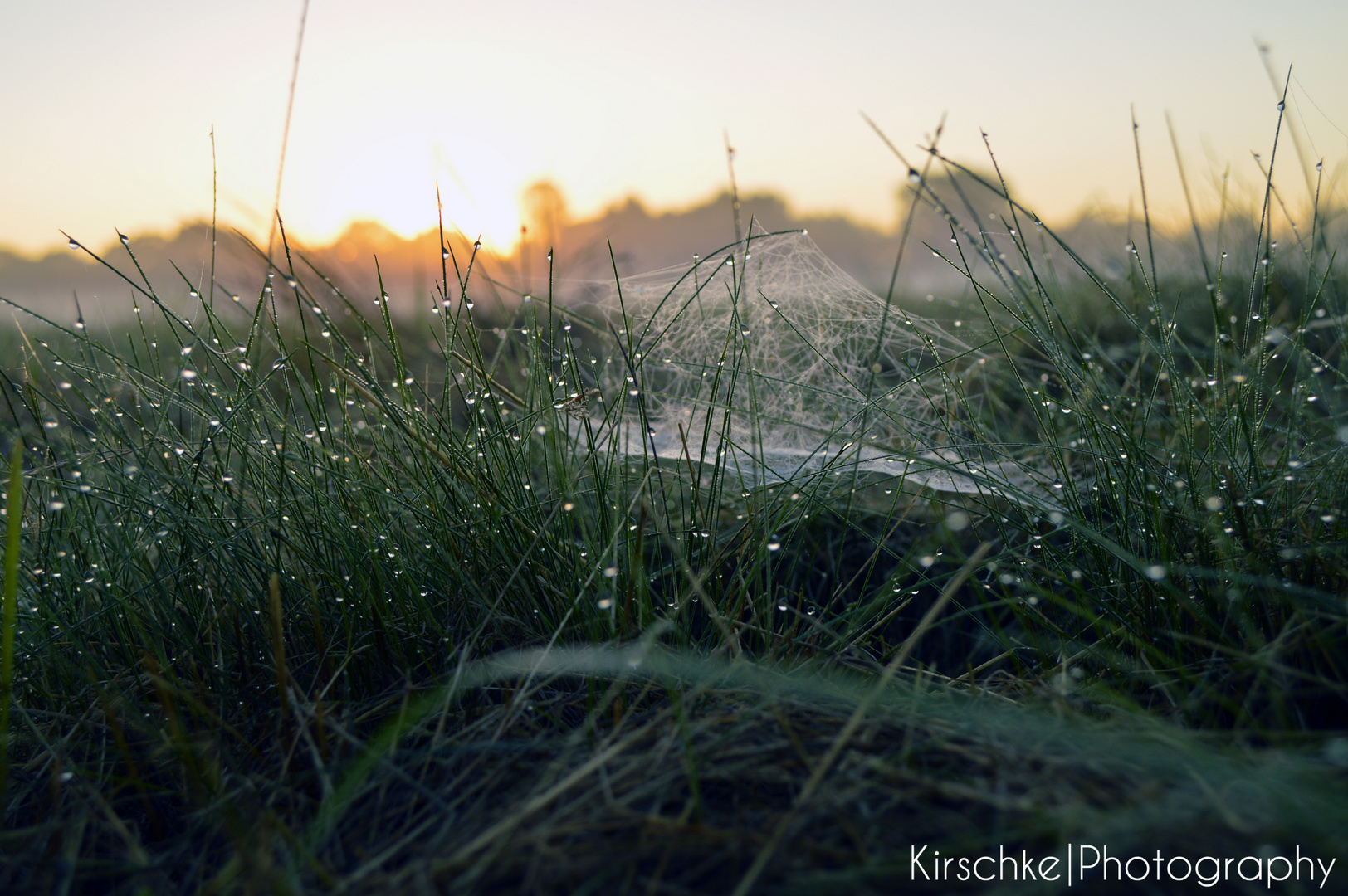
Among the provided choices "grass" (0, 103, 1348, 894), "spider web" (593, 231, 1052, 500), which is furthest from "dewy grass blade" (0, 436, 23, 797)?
"spider web" (593, 231, 1052, 500)

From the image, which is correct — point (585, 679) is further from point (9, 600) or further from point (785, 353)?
point (785, 353)

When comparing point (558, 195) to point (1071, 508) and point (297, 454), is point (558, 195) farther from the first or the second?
point (1071, 508)

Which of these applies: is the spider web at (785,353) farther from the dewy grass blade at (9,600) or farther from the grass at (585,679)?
the dewy grass blade at (9,600)

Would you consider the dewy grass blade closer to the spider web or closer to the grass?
the grass

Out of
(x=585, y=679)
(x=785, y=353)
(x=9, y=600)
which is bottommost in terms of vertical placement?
(x=585, y=679)

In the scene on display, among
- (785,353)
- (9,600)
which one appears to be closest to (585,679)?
(9,600)

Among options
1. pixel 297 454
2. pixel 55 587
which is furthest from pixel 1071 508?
pixel 55 587

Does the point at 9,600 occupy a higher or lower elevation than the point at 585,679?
higher

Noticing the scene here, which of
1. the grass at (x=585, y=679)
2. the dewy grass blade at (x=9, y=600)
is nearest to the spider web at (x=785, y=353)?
the grass at (x=585, y=679)
